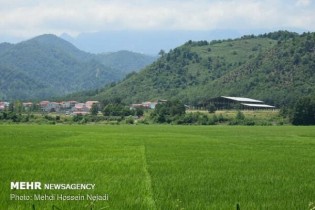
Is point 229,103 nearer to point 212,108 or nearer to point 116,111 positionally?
point 212,108

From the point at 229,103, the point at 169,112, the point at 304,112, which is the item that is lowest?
the point at 169,112

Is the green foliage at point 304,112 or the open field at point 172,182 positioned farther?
the green foliage at point 304,112

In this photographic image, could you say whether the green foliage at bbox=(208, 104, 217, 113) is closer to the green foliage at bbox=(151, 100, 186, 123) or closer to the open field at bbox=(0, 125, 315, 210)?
the green foliage at bbox=(151, 100, 186, 123)

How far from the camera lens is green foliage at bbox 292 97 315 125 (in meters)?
92.4

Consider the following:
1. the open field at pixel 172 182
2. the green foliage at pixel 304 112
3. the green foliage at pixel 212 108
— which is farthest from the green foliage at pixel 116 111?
the open field at pixel 172 182

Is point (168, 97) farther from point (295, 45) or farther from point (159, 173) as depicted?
point (159, 173)

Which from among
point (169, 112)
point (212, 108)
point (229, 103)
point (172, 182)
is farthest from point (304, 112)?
point (172, 182)

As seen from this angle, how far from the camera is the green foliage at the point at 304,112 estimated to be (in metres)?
92.4

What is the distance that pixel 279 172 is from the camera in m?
19.6

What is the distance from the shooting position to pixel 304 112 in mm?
94938

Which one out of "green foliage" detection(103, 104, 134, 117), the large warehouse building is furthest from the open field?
the large warehouse building

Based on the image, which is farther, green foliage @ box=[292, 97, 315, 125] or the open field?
green foliage @ box=[292, 97, 315, 125]

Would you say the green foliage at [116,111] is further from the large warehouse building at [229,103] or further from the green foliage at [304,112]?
the green foliage at [304,112]

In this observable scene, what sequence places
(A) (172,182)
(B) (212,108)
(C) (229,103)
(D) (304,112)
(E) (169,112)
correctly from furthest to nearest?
(C) (229,103), (B) (212,108), (E) (169,112), (D) (304,112), (A) (172,182)
